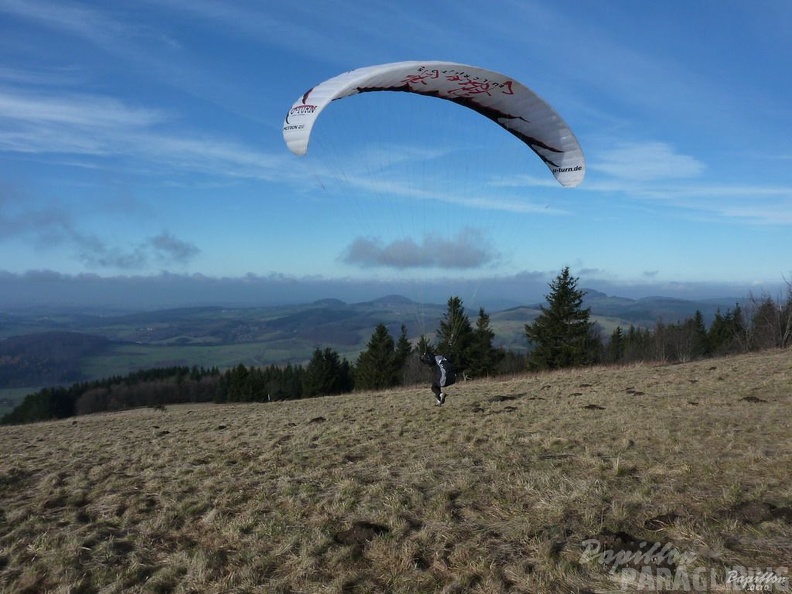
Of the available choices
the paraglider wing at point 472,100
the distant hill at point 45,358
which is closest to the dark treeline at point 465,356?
the paraglider wing at point 472,100

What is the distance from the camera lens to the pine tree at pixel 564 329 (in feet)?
131

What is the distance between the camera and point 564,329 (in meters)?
40.2

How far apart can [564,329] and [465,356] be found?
906 cm

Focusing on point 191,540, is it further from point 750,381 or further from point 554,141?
point 750,381

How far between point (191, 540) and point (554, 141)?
529 inches

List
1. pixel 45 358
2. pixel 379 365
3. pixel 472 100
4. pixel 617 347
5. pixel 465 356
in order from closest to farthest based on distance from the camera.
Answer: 1. pixel 472 100
2. pixel 465 356
3. pixel 379 365
4. pixel 617 347
5. pixel 45 358

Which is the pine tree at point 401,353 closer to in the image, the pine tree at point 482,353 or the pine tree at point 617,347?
the pine tree at point 482,353

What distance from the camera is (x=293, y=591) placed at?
4691mm

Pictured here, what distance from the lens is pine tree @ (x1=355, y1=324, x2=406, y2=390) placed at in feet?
163

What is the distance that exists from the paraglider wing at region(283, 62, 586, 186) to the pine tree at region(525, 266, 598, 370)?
88.5 ft

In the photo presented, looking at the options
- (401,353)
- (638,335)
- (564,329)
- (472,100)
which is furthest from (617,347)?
(472,100)

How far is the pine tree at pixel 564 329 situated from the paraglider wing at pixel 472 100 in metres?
27.0

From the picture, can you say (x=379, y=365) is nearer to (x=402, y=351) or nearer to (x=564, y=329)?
(x=402, y=351)

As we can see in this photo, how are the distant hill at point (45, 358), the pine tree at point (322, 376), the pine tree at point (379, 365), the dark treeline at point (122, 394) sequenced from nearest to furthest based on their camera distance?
the pine tree at point (379, 365) → the pine tree at point (322, 376) → the dark treeline at point (122, 394) → the distant hill at point (45, 358)
